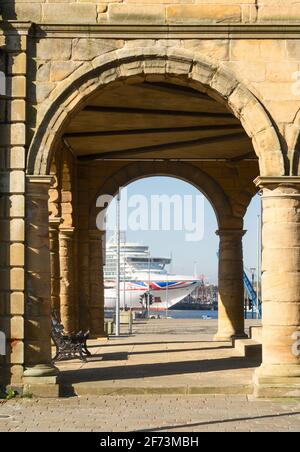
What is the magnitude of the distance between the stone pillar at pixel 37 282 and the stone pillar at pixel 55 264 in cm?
626

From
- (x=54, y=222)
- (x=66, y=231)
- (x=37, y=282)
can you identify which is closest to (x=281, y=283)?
(x=37, y=282)

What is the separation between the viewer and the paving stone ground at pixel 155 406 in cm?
1039

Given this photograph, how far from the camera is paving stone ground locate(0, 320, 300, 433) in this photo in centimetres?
1039

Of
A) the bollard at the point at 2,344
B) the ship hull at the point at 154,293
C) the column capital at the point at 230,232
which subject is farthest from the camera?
the ship hull at the point at 154,293

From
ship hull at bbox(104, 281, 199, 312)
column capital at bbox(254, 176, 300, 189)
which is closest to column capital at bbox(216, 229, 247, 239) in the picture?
column capital at bbox(254, 176, 300, 189)

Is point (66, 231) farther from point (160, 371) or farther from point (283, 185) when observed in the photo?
point (283, 185)

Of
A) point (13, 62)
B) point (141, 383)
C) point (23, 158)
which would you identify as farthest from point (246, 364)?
point (13, 62)

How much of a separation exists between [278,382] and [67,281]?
9043mm

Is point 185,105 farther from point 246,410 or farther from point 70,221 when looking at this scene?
point 246,410

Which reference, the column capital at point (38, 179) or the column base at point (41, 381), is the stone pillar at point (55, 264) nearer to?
the column capital at point (38, 179)

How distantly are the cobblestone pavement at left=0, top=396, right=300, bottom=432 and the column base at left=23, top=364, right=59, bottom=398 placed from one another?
23 centimetres

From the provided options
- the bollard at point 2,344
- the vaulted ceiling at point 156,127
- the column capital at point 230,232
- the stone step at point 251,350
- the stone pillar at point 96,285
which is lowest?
the stone step at point 251,350

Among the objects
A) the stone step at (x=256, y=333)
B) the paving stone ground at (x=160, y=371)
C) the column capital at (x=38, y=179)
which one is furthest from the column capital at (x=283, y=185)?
the stone step at (x=256, y=333)

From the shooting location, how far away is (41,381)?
42.1 feet
